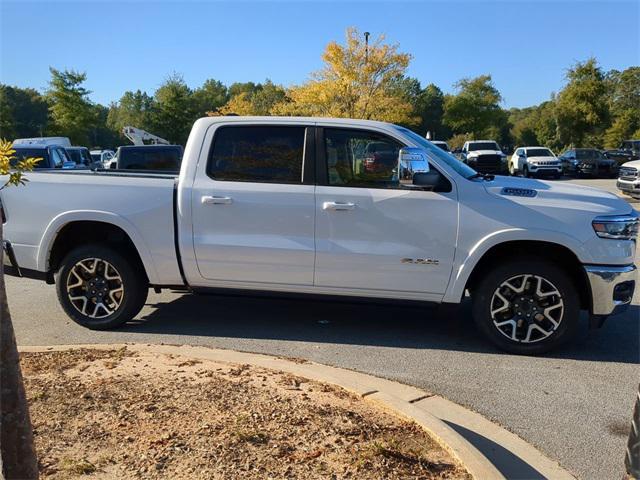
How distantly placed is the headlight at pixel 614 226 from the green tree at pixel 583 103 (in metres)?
39.8

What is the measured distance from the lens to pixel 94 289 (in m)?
5.58

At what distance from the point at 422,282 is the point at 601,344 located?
6.06ft

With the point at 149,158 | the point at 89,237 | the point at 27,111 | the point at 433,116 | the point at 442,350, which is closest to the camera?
the point at 442,350

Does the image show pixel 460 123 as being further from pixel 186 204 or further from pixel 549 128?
pixel 186 204

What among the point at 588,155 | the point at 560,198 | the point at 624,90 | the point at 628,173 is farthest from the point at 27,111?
the point at 560,198

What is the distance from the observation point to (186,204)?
526 cm

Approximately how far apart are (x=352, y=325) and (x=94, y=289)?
2.56 meters

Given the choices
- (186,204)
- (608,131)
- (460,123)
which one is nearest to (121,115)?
(460,123)

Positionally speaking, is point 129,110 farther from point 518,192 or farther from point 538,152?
point 518,192

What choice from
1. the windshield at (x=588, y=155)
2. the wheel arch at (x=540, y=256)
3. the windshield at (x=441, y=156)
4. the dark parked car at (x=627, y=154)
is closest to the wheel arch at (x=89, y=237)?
the windshield at (x=441, y=156)

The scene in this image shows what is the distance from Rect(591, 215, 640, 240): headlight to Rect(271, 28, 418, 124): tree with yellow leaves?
2357 centimetres

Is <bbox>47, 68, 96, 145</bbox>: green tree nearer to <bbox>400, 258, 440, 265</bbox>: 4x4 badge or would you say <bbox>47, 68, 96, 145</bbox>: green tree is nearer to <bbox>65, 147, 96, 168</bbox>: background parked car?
<bbox>65, 147, 96, 168</bbox>: background parked car

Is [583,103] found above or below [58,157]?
above

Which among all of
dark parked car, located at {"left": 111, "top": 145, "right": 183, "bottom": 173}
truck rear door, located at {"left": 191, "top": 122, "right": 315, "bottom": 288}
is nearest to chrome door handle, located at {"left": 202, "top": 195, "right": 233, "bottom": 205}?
truck rear door, located at {"left": 191, "top": 122, "right": 315, "bottom": 288}
